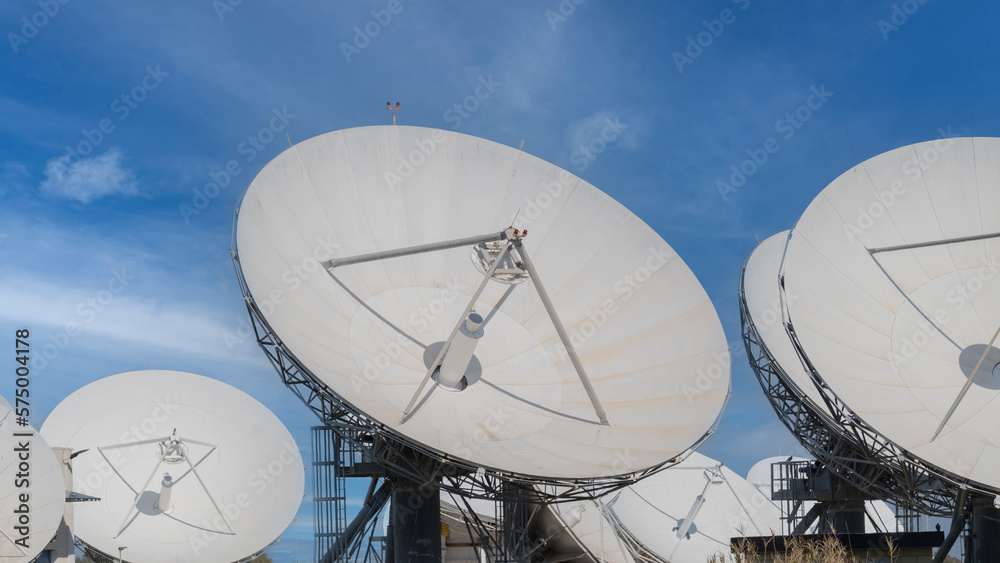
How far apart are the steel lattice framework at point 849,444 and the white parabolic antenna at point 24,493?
64.5 ft

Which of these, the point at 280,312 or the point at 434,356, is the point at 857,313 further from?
the point at 280,312

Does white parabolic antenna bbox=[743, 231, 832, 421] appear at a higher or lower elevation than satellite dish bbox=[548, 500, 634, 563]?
higher

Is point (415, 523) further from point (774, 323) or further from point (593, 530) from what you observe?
point (774, 323)

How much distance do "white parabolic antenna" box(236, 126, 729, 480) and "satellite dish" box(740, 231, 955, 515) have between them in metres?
3.02

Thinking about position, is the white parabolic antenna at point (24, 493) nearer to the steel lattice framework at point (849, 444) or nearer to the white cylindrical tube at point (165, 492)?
the white cylindrical tube at point (165, 492)

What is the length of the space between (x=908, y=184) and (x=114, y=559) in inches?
1154

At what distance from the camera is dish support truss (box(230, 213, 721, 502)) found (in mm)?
18219

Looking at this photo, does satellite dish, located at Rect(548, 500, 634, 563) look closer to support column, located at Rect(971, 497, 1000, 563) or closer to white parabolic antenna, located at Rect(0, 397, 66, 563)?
support column, located at Rect(971, 497, 1000, 563)

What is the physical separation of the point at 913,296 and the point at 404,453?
1576cm

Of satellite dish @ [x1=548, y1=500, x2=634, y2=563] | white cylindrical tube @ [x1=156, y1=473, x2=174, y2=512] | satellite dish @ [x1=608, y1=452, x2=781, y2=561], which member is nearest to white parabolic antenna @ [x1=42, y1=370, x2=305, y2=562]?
white cylindrical tube @ [x1=156, y1=473, x2=174, y2=512]

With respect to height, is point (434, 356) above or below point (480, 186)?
below

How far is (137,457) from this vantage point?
33.8m

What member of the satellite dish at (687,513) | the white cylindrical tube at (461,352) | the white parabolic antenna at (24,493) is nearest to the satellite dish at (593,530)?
the satellite dish at (687,513)

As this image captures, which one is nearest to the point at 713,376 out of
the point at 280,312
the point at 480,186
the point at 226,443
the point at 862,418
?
the point at 862,418
